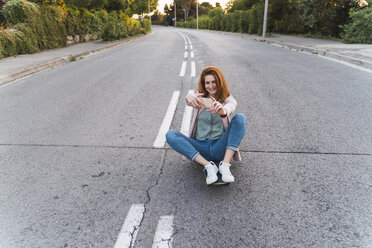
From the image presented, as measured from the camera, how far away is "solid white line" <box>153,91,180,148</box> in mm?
3764

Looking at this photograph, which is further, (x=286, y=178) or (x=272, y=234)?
(x=286, y=178)

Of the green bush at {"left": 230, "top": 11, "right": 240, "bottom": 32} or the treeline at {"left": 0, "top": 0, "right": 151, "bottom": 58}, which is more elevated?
the green bush at {"left": 230, "top": 11, "right": 240, "bottom": 32}

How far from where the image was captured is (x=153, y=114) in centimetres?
488

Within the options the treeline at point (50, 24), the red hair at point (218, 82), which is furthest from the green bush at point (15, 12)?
the red hair at point (218, 82)

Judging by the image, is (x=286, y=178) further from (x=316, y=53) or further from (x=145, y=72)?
(x=316, y=53)

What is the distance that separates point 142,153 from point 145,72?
563cm

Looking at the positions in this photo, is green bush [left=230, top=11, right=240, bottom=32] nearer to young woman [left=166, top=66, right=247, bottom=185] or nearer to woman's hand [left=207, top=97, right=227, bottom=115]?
young woman [left=166, top=66, right=247, bottom=185]

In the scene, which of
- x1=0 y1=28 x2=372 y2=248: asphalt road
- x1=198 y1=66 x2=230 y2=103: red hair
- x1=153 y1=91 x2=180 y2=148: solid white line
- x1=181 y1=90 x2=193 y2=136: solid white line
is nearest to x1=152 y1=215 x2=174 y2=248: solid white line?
x1=0 y1=28 x2=372 y2=248: asphalt road

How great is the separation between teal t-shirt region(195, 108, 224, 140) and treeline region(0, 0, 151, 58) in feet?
36.8

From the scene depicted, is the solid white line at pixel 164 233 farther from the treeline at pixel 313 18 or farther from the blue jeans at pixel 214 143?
the treeline at pixel 313 18

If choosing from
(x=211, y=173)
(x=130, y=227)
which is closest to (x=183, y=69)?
(x=211, y=173)

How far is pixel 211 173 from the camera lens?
8.67 ft

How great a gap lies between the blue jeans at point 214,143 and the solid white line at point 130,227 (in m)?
0.74

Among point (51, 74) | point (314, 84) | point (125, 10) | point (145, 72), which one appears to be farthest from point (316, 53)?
point (125, 10)
